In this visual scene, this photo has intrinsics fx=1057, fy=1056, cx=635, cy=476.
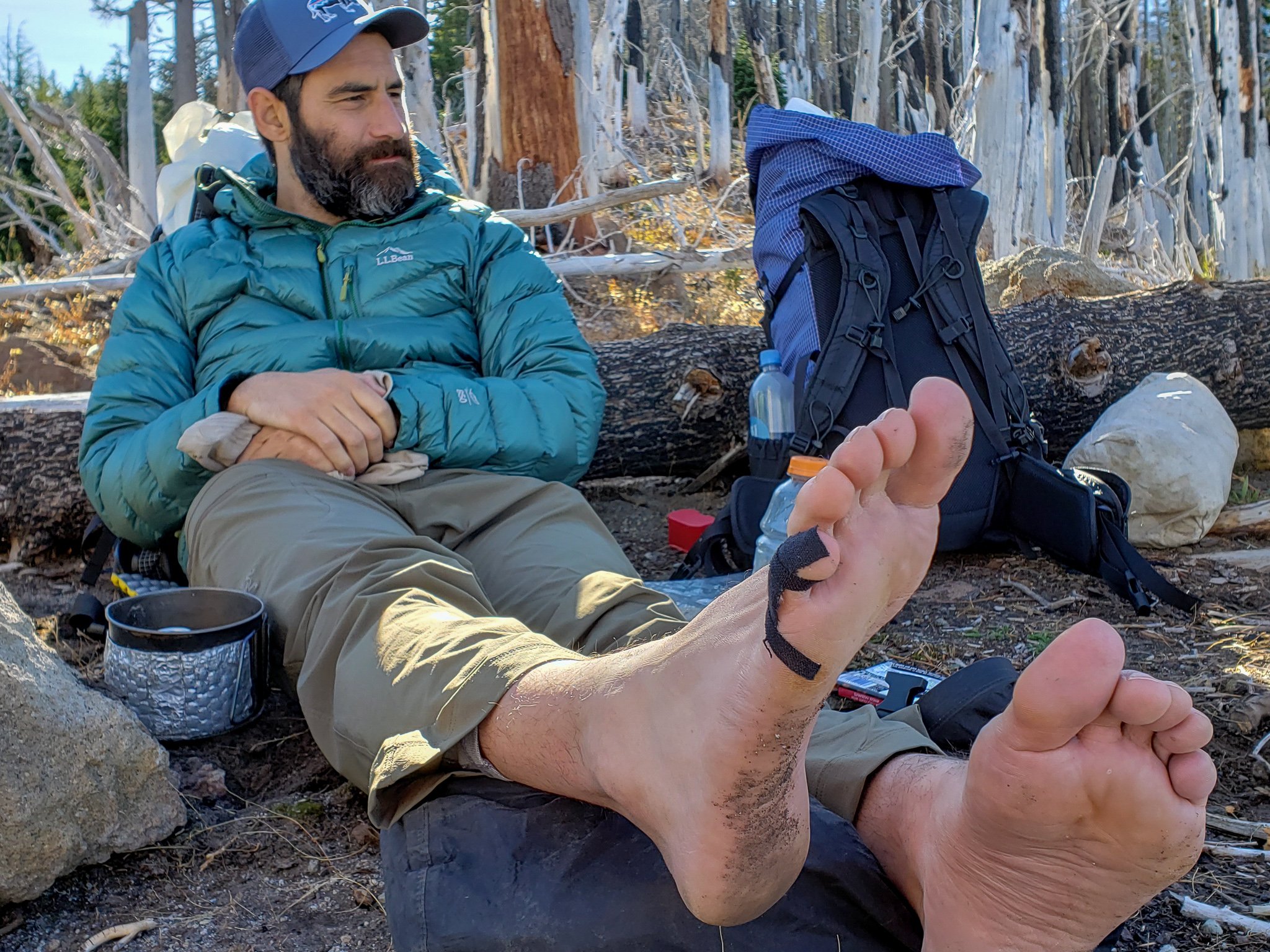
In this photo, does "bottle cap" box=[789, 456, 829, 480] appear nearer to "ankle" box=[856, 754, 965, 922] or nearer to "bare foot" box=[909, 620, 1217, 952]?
"ankle" box=[856, 754, 965, 922]

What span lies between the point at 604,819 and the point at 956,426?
0.72 metres

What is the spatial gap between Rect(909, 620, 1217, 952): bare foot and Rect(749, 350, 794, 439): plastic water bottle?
2.23 metres

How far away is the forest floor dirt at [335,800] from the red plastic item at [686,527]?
79cm

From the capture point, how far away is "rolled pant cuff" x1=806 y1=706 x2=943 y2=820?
154cm

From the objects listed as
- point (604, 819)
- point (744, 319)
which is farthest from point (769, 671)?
point (744, 319)

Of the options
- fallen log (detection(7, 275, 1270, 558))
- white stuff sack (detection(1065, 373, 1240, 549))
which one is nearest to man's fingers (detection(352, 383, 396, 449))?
fallen log (detection(7, 275, 1270, 558))

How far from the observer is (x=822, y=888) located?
1419 mm

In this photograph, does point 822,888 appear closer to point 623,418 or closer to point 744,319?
point 623,418

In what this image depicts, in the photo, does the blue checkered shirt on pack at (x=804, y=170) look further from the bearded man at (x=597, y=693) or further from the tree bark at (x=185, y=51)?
the tree bark at (x=185, y=51)

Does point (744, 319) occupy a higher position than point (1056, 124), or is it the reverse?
point (1056, 124)

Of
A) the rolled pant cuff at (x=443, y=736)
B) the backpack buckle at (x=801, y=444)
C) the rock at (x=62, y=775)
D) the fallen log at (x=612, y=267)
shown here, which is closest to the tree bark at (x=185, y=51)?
the fallen log at (x=612, y=267)

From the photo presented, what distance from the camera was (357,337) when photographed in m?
2.82

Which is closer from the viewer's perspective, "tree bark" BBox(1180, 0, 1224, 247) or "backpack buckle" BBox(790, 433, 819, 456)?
"backpack buckle" BBox(790, 433, 819, 456)

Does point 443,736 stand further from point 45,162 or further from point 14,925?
point 45,162
